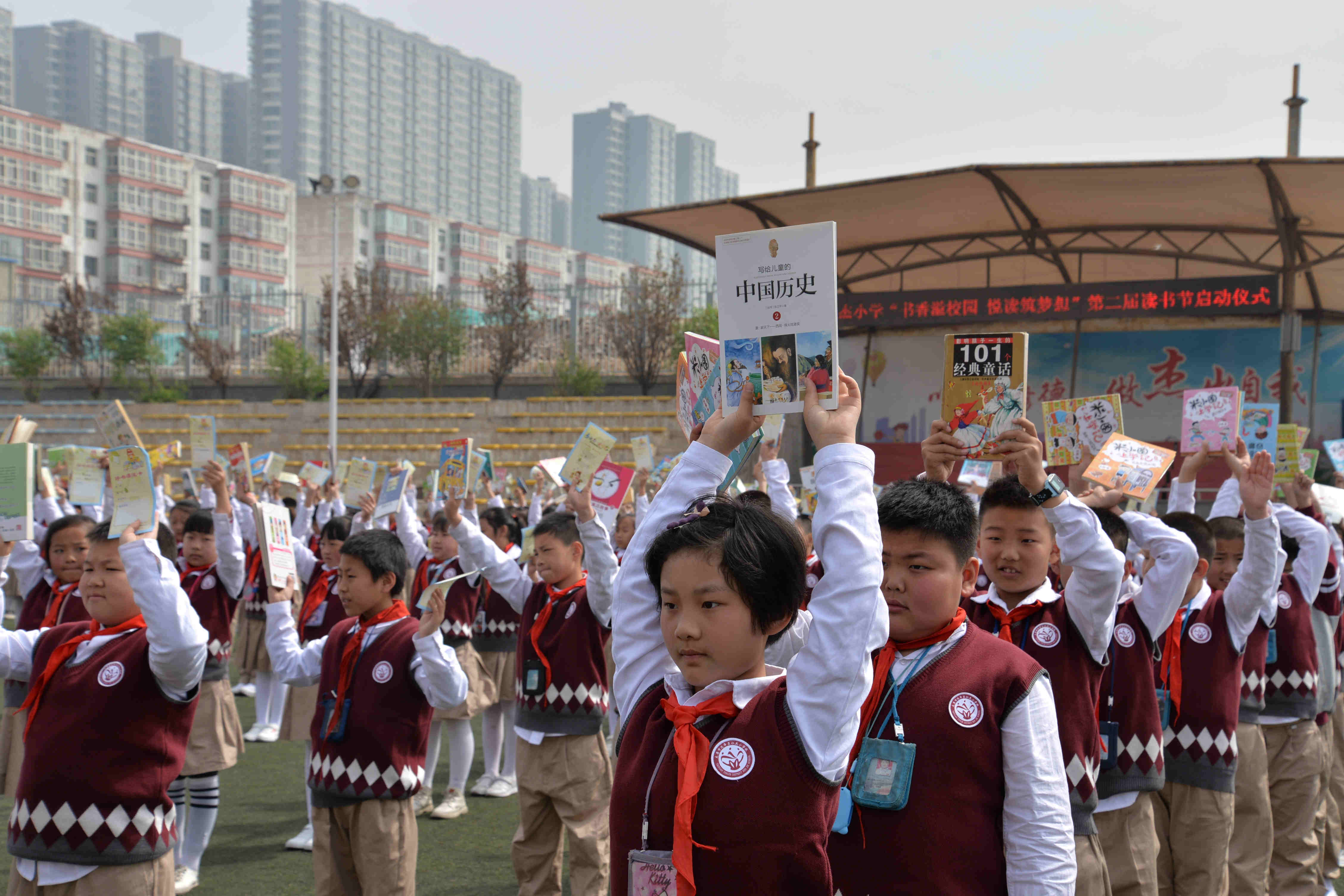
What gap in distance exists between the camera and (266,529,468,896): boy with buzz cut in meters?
3.73

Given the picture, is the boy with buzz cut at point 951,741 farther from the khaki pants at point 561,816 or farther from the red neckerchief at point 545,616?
the red neckerchief at point 545,616

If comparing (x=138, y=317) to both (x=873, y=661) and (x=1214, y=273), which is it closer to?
(x=1214, y=273)

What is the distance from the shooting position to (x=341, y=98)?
319ft

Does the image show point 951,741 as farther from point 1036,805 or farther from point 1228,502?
point 1228,502

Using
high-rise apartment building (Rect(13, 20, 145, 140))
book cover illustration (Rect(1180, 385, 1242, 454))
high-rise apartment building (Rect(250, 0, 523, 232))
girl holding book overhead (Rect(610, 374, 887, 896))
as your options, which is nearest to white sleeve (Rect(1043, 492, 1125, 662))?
girl holding book overhead (Rect(610, 374, 887, 896))

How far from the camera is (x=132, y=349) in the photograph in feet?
89.3

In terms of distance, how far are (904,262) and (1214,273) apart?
12.9 ft

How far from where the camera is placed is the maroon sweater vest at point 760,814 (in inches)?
67.3

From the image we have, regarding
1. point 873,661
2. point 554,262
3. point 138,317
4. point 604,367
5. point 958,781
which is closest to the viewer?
point 958,781

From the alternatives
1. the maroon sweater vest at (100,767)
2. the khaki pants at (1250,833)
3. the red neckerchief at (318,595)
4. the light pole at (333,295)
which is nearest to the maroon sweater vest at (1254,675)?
the khaki pants at (1250,833)

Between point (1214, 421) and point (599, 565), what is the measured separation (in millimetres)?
2514

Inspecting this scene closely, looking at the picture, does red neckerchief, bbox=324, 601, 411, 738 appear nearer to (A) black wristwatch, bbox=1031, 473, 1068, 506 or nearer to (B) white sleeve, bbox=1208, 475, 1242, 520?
(A) black wristwatch, bbox=1031, 473, 1068, 506

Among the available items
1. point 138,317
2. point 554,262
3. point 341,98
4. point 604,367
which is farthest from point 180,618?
point 341,98

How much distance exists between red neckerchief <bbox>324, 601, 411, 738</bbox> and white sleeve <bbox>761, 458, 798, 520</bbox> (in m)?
1.62
